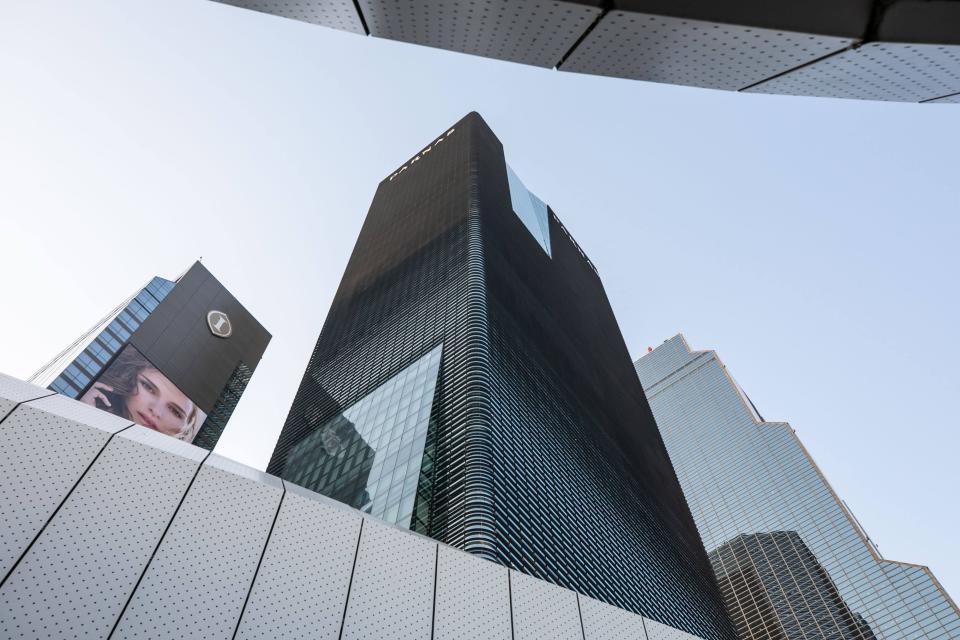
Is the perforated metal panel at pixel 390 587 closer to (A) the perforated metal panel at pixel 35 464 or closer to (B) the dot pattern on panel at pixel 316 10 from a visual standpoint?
(A) the perforated metal panel at pixel 35 464

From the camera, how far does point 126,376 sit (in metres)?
55.8

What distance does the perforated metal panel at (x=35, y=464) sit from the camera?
463 centimetres

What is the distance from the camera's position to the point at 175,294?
226ft

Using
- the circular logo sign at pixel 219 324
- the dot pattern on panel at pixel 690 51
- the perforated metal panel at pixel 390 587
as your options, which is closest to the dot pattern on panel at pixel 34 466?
the perforated metal panel at pixel 390 587

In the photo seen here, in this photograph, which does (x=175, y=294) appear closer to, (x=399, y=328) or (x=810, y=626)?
(x=399, y=328)

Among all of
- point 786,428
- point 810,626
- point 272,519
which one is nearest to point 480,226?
point 272,519

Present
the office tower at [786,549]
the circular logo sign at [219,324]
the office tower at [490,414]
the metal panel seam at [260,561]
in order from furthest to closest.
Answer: the office tower at [786,549] < the circular logo sign at [219,324] < the office tower at [490,414] < the metal panel seam at [260,561]

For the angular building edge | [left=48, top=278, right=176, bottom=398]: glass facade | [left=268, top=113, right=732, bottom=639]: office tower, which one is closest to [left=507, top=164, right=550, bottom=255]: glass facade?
[left=268, top=113, right=732, bottom=639]: office tower

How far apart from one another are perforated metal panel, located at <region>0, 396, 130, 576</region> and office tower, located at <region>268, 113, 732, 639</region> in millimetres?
22737

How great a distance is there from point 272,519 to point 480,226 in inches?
2002

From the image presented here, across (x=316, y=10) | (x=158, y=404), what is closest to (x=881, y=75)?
(x=316, y=10)

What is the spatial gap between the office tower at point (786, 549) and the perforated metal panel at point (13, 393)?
490ft

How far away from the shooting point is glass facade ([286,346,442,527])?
109 ft

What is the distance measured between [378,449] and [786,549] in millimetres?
143400
